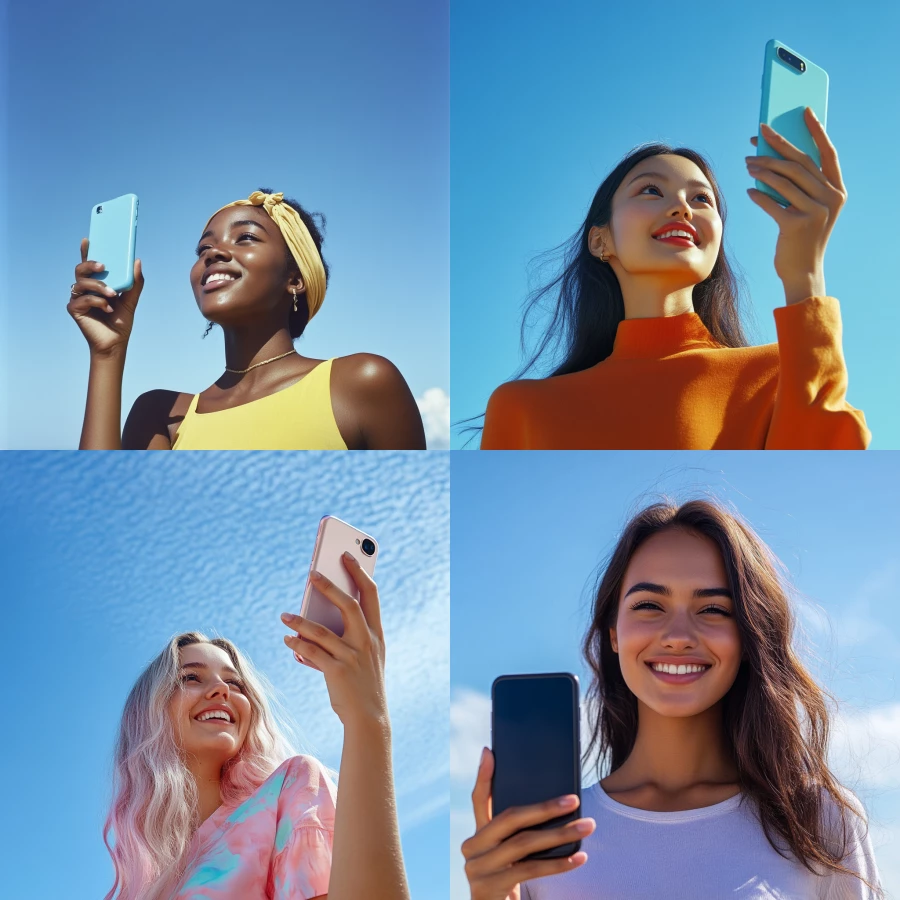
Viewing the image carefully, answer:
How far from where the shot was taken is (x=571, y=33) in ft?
10.1

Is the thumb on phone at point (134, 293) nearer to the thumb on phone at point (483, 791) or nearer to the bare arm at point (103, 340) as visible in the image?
the bare arm at point (103, 340)

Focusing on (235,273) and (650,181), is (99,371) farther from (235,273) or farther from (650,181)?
(650,181)

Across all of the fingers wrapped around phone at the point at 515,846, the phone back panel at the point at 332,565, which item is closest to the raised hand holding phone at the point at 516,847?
the fingers wrapped around phone at the point at 515,846

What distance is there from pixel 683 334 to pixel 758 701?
950 mm

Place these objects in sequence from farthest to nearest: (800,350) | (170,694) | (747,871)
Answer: (170,694) → (800,350) → (747,871)

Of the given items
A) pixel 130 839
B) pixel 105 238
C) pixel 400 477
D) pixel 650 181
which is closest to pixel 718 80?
pixel 650 181

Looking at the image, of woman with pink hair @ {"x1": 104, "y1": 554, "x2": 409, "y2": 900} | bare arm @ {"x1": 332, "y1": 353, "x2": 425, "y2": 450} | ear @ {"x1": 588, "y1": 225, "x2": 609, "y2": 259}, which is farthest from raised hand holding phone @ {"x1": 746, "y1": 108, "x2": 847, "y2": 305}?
woman with pink hair @ {"x1": 104, "y1": 554, "x2": 409, "y2": 900}

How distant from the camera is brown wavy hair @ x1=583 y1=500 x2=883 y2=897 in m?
2.27

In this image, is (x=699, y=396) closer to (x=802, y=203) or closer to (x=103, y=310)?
(x=802, y=203)

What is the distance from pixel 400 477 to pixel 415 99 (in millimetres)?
1041

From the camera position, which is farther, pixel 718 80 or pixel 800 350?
pixel 718 80

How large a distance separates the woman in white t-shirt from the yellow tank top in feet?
2.72

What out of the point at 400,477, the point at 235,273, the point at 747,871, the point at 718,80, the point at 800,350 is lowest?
the point at 747,871

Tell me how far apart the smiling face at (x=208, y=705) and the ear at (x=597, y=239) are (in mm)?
1457
